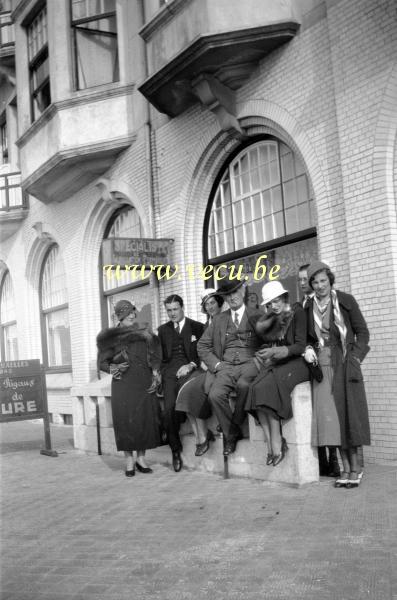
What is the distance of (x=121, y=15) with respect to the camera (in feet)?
42.4

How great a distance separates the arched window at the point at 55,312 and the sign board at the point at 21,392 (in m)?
6.28

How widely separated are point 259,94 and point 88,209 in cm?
615

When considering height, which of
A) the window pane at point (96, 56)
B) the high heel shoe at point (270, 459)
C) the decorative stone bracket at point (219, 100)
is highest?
the window pane at point (96, 56)

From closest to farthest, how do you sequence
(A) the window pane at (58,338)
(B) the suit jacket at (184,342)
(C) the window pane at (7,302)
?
(B) the suit jacket at (184,342) → (A) the window pane at (58,338) → (C) the window pane at (7,302)

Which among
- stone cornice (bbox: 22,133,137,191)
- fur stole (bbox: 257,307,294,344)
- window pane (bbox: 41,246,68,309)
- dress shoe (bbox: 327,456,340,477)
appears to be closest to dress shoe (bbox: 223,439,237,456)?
dress shoe (bbox: 327,456,340,477)

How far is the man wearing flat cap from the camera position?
6.90 m

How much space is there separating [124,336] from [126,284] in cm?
626

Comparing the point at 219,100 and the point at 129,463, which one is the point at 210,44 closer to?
the point at 219,100

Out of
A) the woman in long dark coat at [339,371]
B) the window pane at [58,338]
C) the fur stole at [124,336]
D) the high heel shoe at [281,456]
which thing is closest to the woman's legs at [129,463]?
the fur stole at [124,336]

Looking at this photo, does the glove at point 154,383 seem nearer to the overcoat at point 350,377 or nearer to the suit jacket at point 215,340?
the suit jacket at point 215,340

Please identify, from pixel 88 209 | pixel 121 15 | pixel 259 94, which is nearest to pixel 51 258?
pixel 88 209

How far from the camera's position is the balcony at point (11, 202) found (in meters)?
18.2

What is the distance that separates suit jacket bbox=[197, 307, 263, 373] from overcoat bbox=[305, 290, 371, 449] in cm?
116

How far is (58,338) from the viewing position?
18.0 metres
